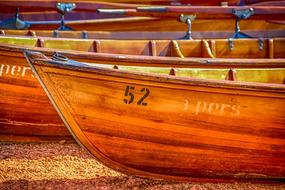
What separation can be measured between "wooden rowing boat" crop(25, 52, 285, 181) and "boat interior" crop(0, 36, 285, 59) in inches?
67.3

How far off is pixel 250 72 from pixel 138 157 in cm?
133

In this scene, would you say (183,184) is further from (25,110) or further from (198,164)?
(25,110)

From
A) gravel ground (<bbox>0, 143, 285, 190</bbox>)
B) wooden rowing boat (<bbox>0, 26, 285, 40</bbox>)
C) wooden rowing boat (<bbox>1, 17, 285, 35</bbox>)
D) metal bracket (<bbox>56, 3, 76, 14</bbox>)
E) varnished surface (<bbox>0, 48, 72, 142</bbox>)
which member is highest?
metal bracket (<bbox>56, 3, 76, 14</bbox>)

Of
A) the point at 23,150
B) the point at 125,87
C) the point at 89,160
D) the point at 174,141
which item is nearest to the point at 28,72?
the point at 23,150

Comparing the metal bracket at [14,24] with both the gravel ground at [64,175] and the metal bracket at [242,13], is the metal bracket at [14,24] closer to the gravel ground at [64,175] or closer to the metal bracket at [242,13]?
the gravel ground at [64,175]

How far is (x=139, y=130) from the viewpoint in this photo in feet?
10.3

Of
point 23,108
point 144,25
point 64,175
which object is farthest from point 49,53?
point 144,25

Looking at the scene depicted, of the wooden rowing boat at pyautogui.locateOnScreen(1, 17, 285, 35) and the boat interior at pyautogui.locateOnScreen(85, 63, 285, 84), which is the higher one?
the wooden rowing boat at pyautogui.locateOnScreen(1, 17, 285, 35)

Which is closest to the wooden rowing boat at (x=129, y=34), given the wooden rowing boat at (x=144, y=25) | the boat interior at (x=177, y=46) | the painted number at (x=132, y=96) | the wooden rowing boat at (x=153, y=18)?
the wooden rowing boat at (x=153, y=18)

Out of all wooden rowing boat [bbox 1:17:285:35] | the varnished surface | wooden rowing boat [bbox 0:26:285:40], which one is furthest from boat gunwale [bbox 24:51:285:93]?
wooden rowing boat [bbox 1:17:285:35]

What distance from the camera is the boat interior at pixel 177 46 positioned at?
4691mm

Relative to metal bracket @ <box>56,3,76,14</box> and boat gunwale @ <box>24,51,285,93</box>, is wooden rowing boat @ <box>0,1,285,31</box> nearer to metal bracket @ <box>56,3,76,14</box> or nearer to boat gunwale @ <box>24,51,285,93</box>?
metal bracket @ <box>56,3,76,14</box>

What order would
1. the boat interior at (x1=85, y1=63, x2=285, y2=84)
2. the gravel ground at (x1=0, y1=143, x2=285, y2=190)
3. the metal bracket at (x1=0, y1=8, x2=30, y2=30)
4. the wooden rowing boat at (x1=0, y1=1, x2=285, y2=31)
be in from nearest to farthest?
the gravel ground at (x1=0, y1=143, x2=285, y2=190)
the boat interior at (x1=85, y1=63, x2=285, y2=84)
the wooden rowing boat at (x1=0, y1=1, x2=285, y2=31)
the metal bracket at (x1=0, y1=8, x2=30, y2=30)

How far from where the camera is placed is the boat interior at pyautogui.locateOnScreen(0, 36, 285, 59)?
15.4ft
